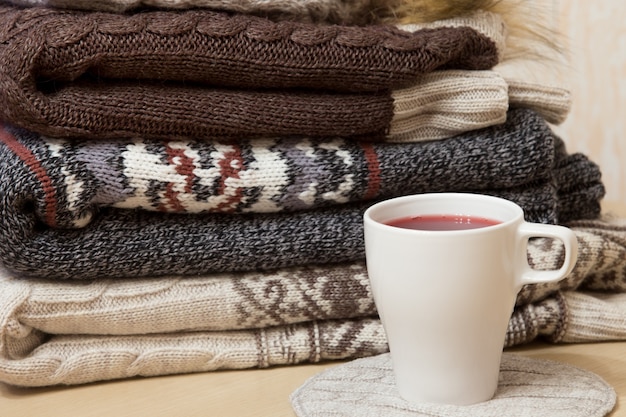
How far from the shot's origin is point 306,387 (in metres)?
0.56

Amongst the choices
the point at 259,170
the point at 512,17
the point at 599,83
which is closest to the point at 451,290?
the point at 259,170

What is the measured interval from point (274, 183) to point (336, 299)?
0.32ft

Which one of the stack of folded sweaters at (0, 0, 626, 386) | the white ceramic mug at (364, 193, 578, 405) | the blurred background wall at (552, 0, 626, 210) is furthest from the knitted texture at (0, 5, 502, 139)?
the blurred background wall at (552, 0, 626, 210)

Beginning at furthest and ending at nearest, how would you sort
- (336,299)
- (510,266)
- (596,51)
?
(596,51)
(336,299)
(510,266)

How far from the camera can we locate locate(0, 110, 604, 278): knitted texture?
22.0 inches

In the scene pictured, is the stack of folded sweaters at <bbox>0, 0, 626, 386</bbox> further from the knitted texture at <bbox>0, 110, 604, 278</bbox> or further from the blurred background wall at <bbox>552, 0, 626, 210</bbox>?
the blurred background wall at <bbox>552, 0, 626, 210</bbox>

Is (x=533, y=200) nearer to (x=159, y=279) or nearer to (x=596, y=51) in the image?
(x=159, y=279)

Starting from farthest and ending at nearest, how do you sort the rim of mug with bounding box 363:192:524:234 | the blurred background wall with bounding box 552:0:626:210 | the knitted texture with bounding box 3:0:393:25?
the blurred background wall with bounding box 552:0:626:210 → the knitted texture with bounding box 3:0:393:25 → the rim of mug with bounding box 363:192:524:234

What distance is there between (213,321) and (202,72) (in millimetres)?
179

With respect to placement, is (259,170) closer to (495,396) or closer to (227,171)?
(227,171)

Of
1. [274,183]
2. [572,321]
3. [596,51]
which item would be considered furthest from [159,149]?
[596,51]

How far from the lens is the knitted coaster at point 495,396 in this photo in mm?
516

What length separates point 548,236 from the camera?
→ 0.51m

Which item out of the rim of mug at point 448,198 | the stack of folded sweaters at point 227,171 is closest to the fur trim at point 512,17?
the stack of folded sweaters at point 227,171
